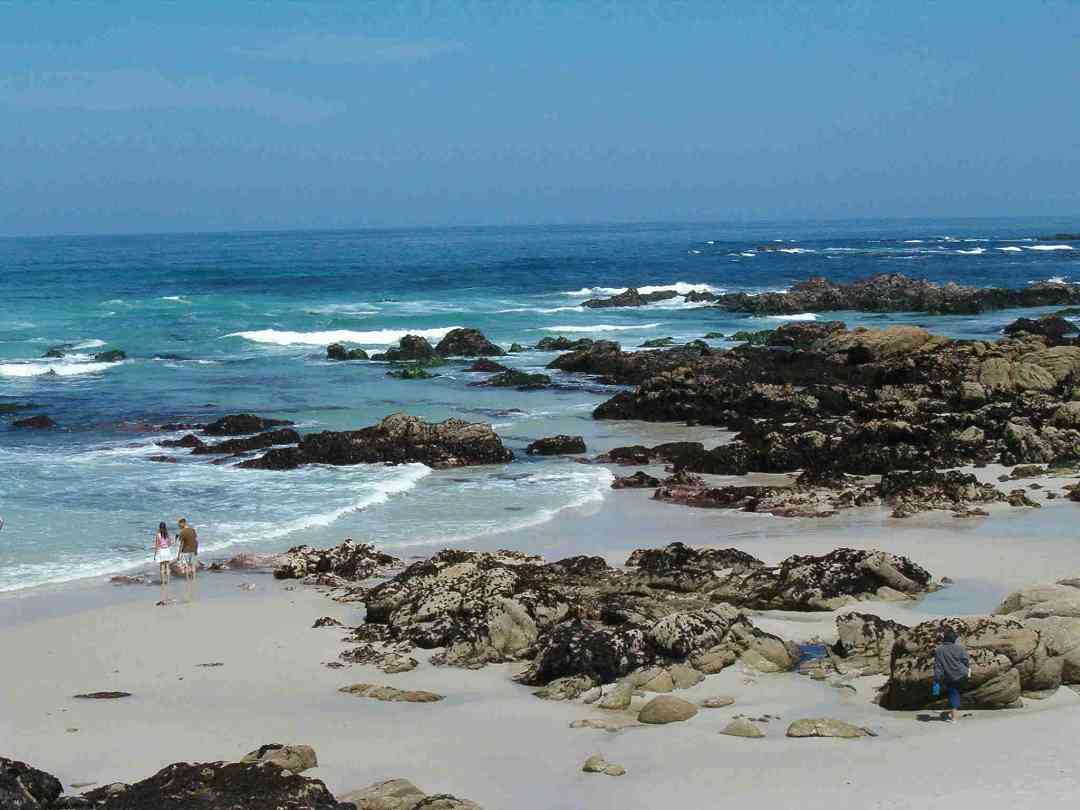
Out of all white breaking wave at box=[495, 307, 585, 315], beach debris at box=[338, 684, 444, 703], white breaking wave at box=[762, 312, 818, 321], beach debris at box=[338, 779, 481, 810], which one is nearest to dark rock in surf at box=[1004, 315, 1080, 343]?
white breaking wave at box=[762, 312, 818, 321]

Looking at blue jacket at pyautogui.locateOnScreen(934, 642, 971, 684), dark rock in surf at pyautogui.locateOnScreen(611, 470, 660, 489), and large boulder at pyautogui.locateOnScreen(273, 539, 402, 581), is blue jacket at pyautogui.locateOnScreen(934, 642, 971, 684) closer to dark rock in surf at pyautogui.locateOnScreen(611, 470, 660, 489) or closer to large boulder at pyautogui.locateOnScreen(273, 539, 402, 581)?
large boulder at pyautogui.locateOnScreen(273, 539, 402, 581)

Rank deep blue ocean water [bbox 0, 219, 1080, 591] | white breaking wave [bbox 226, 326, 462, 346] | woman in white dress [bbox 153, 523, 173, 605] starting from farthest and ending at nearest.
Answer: white breaking wave [bbox 226, 326, 462, 346] → deep blue ocean water [bbox 0, 219, 1080, 591] → woman in white dress [bbox 153, 523, 173, 605]

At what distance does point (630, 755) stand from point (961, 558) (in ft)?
23.1

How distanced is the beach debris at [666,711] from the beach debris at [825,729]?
85 centimetres

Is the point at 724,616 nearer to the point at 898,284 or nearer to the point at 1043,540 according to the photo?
the point at 1043,540

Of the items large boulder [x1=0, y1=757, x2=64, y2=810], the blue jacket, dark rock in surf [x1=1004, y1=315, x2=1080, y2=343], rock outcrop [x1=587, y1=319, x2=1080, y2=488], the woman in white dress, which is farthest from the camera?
dark rock in surf [x1=1004, y1=315, x2=1080, y2=343]

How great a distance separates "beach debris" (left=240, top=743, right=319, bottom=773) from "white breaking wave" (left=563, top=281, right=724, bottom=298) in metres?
58.4

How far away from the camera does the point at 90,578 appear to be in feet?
48.0

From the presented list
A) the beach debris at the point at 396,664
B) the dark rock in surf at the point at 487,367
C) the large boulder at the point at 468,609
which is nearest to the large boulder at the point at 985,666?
the large boulder at the point at 468,609

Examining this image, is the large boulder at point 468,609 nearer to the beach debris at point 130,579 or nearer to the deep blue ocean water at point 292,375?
the beach debris at point 130,579

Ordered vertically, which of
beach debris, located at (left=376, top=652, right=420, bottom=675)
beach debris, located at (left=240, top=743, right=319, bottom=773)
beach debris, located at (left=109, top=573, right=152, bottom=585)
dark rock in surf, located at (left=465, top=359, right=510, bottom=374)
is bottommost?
beach debris, located at (left=109, top=573, right=152, bottom=585)

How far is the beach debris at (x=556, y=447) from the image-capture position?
75.3 ft

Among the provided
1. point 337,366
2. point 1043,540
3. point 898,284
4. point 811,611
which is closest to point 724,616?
point 811,611

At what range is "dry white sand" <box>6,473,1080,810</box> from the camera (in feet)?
27.1
